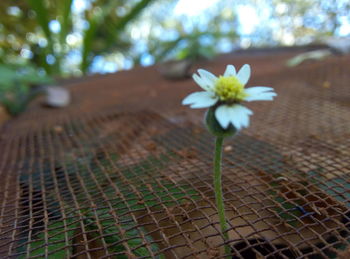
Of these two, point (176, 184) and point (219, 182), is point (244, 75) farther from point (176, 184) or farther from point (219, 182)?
point (176, 184)

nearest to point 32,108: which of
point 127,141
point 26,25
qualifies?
point 127,141

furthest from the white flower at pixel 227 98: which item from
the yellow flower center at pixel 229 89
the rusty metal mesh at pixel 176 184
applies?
the rusty metal mesh at pixel 176 184

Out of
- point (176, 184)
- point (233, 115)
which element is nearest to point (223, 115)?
point (233, 115)

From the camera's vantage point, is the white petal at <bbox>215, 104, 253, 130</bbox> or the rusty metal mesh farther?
the rusty metal mesh

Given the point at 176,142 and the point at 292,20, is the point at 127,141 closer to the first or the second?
the point at 176,142

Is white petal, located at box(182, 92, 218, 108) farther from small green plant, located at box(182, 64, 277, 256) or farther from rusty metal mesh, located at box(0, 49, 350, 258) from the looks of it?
rusty metal mesh, located at box(0, 49, 350, 258)

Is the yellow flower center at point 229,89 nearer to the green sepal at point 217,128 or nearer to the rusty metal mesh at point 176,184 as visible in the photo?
the green sepal at point 217,128

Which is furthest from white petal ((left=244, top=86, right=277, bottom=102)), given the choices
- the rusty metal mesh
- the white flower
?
the rusty metal mesh
